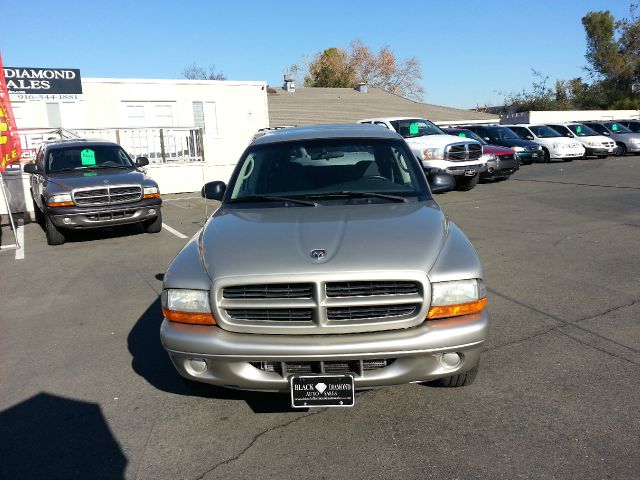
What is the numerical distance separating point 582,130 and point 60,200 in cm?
2212

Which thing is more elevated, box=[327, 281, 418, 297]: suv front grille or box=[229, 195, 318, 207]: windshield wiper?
box=[229, 195, 318, 207]: windshield wiper

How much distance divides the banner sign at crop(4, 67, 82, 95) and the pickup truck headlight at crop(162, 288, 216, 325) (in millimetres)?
17579

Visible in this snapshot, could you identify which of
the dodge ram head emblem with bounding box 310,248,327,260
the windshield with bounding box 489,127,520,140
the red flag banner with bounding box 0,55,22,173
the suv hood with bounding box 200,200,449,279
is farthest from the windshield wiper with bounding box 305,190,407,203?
the windshield with bounding box 489,127,520,140

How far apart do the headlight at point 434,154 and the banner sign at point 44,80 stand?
1235 centimetres

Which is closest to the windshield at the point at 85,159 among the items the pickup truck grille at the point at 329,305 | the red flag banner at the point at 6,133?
the red flag banner at the point at 6,133

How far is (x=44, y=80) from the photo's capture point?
58.0ft

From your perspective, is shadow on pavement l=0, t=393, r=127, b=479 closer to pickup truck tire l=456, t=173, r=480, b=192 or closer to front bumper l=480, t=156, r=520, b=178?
pickup truck tire l=456, t=173, r=480, b=192

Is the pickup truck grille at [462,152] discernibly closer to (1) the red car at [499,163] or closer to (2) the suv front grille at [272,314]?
(1) the red car at [499,163]

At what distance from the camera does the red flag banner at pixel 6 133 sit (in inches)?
360

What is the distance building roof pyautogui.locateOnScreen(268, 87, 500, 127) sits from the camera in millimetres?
28375

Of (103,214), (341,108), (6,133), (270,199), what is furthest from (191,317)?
(341,108)

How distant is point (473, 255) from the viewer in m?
3.17

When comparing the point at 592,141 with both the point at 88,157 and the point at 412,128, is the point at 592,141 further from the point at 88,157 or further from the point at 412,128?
the point at 88,157

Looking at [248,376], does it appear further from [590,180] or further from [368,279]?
[590,180]
